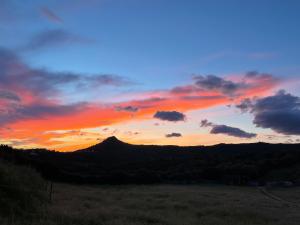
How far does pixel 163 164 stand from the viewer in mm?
108438

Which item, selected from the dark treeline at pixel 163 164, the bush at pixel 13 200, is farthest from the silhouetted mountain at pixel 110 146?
the bush at pixel 13 200

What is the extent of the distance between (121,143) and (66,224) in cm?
12003

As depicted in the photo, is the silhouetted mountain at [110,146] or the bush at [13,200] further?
the silhouetted mountain at [110,146]

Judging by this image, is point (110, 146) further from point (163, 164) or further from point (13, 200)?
point (13, 200)

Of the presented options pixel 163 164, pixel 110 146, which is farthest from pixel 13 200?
pixel 110 146

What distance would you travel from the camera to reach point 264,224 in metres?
25.3

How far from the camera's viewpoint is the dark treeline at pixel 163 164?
73625mm

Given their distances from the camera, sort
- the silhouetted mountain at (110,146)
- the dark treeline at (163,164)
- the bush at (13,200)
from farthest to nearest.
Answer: the silhouetted mountain at (110,146)
the dark treeline at (163,164)
the bush at (13,200)

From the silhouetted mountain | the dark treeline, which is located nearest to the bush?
the dark treeline

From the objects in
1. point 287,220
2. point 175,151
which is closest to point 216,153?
point 175,151

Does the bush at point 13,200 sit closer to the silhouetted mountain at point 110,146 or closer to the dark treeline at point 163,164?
the dark treeline at point 163,164

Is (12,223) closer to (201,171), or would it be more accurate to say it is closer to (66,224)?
(66,224)

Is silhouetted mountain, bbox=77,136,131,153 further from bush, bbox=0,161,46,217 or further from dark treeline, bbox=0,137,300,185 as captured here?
bush, bbox=0,161,46,217

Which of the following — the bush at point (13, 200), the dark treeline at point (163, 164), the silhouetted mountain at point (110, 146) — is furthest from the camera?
the silhouetted mountain at point (110, 146)
